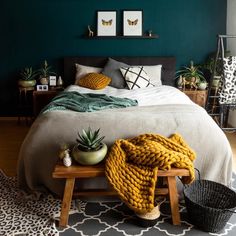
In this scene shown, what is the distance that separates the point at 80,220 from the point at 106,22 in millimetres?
3413

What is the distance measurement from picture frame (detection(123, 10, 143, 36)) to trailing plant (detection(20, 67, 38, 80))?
160cm

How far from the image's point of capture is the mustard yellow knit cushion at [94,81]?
4.28 metres

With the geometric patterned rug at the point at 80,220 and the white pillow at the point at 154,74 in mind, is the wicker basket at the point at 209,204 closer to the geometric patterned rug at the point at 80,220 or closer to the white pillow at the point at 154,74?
the geometric patterned rug at the point at 80,220

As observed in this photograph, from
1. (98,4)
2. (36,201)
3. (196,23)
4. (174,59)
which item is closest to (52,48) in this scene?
(98,4)

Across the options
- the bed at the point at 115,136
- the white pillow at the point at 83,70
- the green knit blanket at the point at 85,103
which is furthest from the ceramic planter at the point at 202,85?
the bed at the point at 115,136

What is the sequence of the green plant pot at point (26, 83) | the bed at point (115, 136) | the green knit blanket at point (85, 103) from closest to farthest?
the bed at point (115, 136) < the green knit blanket at point (85, 103) < the green plant pot at point (26, 83)

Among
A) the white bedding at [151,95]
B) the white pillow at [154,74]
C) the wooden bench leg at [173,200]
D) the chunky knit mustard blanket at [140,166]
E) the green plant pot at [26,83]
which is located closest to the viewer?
the chunky knit mustard blanket at [140,166]

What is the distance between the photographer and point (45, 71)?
4.91 meters

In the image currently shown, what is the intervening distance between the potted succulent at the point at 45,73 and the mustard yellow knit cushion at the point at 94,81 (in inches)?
27.1

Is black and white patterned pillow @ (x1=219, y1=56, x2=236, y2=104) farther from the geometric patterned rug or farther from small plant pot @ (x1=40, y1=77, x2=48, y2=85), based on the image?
small plant pot @ (x1=40, y1=77, x2=48, y2=85)

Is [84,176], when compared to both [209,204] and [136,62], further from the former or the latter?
[136,62]

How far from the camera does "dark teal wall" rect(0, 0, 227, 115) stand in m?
4.89

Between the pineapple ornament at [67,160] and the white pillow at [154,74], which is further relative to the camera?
the white pillow at [154,74]

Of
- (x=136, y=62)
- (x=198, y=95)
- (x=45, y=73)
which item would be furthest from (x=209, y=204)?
(x=45, y=73)
